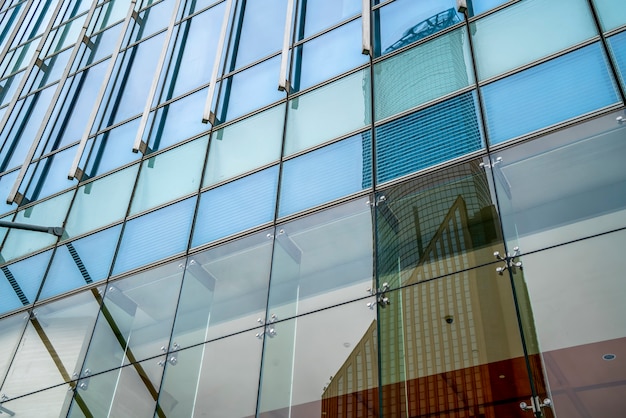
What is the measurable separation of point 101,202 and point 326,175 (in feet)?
17.3

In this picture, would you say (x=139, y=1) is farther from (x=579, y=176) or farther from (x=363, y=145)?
(x=579, y=176)

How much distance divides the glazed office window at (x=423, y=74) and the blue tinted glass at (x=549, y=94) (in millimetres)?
852

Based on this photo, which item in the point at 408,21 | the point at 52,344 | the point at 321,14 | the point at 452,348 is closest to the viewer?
the point at 452,348

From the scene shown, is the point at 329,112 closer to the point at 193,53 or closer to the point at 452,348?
the point at 193,53

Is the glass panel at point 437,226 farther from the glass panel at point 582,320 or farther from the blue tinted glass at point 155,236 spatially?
the blue tinted glass at point 155,236

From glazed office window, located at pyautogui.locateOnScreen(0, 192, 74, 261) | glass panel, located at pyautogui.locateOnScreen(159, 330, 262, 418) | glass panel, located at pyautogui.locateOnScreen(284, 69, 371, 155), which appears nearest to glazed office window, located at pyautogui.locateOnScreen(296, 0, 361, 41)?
glass panel, located at pyautogui.locateOnScreen(284, 69, 371, 155)

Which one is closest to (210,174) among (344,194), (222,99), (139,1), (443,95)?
(222,99)

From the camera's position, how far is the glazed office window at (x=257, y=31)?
14992mm

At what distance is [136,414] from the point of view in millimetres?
10633

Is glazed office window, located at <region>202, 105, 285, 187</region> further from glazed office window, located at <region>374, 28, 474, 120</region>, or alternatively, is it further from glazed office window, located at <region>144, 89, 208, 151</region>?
glazed office window, located at <region>374, 28, 474, 120</region>

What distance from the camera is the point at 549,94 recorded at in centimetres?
1046

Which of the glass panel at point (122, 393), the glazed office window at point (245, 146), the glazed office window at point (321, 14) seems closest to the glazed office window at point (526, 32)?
the glazed office window at point (321, 14)

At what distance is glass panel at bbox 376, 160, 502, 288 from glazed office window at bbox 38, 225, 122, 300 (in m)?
5.60

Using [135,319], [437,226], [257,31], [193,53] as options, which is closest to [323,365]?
[437,226]
